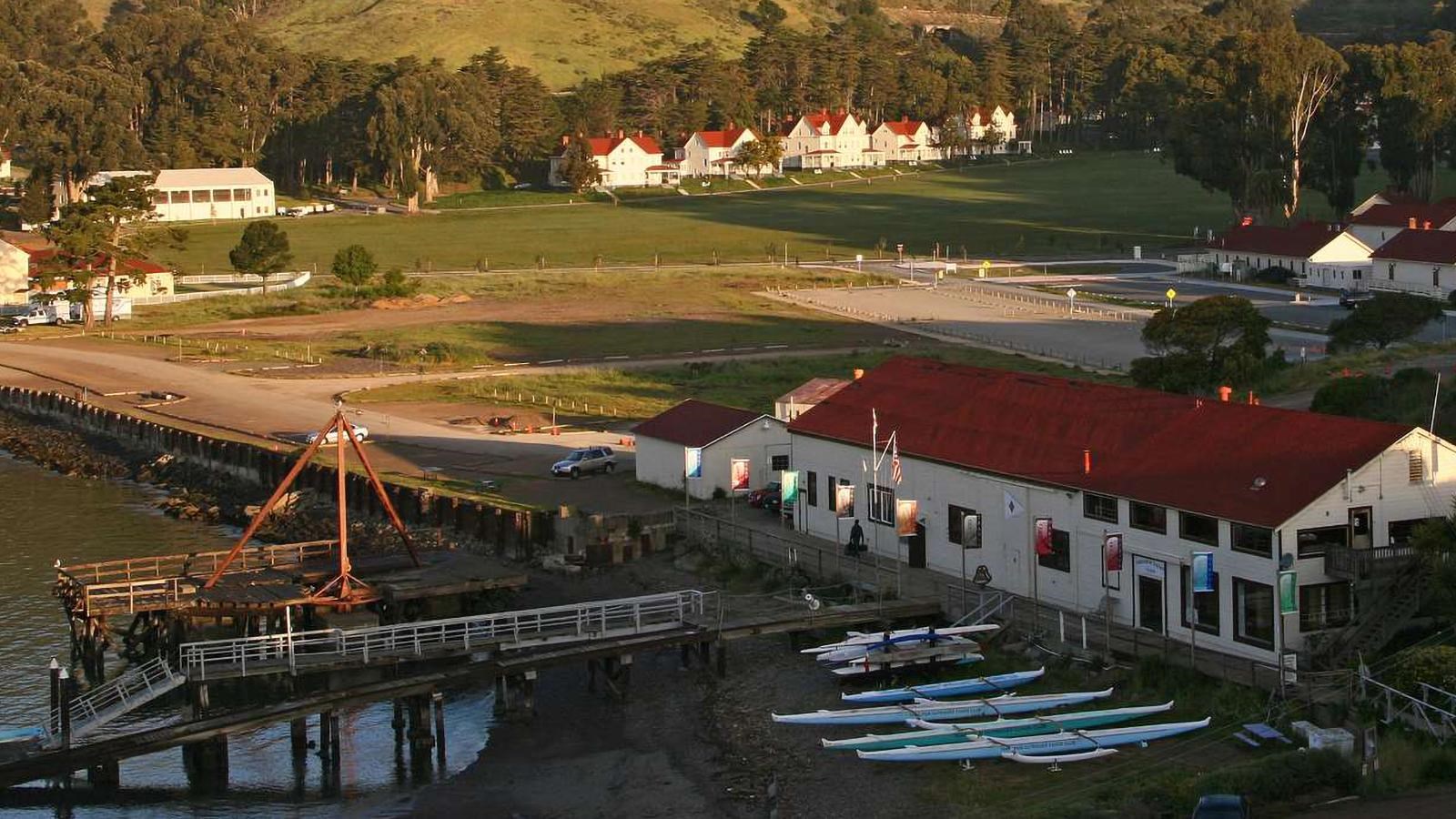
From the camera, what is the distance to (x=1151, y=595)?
38656mm

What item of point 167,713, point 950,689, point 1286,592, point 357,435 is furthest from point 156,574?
point 1286,592

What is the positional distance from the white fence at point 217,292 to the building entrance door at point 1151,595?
320ft

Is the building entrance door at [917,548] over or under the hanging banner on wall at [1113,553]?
under

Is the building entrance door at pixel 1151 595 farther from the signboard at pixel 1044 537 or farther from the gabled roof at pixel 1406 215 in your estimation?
the gabled roof at pixel 1406 215

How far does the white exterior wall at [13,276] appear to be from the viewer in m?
127

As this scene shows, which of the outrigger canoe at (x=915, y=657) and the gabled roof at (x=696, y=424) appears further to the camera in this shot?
the gabled roof at (x=696, y=424)

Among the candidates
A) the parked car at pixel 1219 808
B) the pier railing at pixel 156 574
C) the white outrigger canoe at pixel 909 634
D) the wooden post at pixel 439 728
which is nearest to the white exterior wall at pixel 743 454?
the pier railing at pixel 156 574

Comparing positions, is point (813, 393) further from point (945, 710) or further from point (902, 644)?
point (945, 710)

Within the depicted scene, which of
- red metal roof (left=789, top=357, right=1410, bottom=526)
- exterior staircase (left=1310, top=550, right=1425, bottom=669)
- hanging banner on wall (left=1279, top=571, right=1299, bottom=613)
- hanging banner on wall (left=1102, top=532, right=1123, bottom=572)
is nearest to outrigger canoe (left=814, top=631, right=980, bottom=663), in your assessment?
hanging banner on wall (left=1102, top=532, right=1123, bottom=572)

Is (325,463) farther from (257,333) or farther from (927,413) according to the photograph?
(257,333)

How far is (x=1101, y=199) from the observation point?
196m

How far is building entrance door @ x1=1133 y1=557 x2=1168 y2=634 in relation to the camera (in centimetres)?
3831

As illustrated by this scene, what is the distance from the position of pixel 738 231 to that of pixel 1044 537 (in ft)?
438

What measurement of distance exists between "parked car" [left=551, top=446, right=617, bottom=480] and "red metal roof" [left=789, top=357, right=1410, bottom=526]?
13.4m
